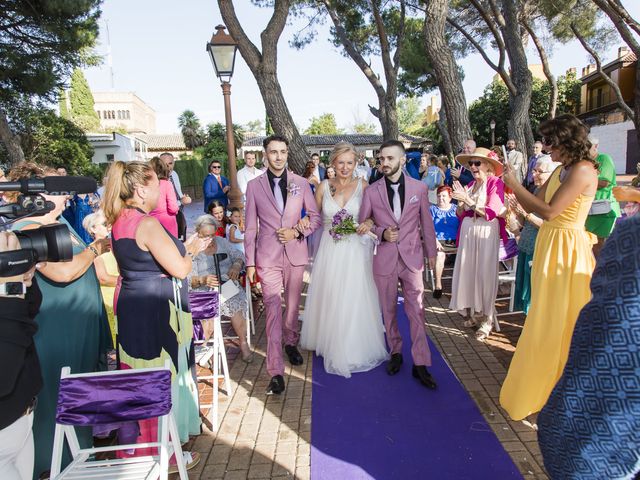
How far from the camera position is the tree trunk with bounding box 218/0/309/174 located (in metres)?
8.72

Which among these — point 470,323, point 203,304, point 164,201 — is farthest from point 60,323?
point 470,323

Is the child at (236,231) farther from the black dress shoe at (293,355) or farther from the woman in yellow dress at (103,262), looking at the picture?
the woman in yellow dress at (103,262)

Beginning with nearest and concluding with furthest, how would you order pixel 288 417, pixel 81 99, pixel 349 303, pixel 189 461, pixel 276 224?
pixel 189 461
pixel 288 417
pixel 276 224
pixel 349 303
pixel 81 99

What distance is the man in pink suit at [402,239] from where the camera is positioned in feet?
13.3

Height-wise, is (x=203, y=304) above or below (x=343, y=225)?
below

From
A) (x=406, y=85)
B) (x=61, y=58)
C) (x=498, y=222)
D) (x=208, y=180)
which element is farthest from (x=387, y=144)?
(x=406, y=85)

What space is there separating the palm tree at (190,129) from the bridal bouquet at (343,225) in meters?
53.3

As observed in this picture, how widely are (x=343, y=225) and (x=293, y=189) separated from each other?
593mm

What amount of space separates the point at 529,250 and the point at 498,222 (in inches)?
17.5

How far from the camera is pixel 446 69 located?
809 centimetres

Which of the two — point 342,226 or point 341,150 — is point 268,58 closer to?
point 341,150

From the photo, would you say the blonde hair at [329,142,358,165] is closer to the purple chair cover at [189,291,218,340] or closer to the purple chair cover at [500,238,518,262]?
the purple chair cover at [189,291,218,340]

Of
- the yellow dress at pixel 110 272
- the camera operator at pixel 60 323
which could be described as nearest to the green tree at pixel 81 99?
the yellow dress at pixel 110 272

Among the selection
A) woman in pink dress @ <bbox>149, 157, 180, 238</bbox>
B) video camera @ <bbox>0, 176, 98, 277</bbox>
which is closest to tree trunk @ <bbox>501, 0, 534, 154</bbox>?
woman in pink dress @ <bbox>149, 157, 180, 238</bbox>
